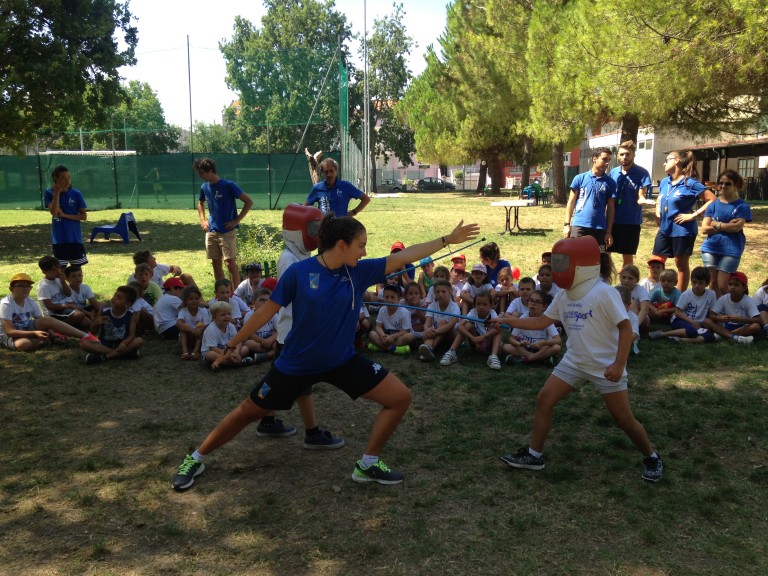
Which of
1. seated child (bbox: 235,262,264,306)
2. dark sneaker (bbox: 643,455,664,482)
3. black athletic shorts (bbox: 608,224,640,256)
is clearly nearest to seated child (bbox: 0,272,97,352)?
seated child (bbox: 235,262,264,306)

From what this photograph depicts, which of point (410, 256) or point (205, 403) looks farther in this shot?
point (205, 403)

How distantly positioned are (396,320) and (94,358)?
323 cm

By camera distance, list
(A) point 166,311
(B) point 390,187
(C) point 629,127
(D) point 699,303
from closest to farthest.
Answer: (D) point 699,303, (A) point 166,311, (C) point 629,127, (B) point 390,187

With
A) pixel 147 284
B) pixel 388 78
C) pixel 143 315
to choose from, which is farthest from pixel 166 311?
pixel 388 78

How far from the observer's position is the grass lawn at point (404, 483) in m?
3.32

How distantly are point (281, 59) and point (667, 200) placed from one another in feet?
81.0

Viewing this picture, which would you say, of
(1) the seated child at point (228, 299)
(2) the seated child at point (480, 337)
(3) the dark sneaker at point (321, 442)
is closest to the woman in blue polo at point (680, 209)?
(2) the seated child at point (480, 337)

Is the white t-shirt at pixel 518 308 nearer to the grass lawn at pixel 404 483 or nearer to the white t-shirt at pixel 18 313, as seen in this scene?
the grass lawn at pixel 404 483

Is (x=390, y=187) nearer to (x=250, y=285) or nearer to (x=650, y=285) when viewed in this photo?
(x=650, y=285)

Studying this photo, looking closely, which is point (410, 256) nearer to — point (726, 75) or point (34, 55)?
point (726, 75)

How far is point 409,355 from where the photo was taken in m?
7.08

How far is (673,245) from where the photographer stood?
8.48 metres

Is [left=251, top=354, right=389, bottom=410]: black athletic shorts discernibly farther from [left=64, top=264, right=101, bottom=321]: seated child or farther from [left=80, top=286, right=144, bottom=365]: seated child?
[left=64, top=264, right=101, bottom=321]: seated child

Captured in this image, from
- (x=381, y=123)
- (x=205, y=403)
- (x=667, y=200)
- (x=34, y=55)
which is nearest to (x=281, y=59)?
(x=34, y=55)
